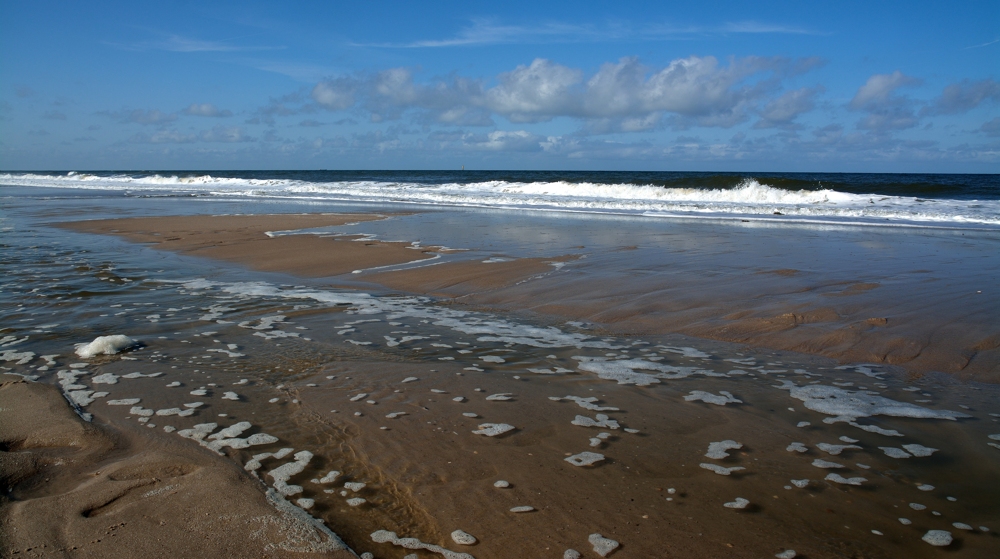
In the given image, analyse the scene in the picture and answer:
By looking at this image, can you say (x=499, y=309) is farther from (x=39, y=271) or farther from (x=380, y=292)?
(x=39, y=271)

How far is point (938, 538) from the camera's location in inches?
89.3

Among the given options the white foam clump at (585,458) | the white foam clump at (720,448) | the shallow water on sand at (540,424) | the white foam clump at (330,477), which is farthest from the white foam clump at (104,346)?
the white foam clump at (720,448)

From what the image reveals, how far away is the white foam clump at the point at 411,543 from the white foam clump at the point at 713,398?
1.97 metres

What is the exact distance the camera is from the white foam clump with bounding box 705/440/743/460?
115 inches

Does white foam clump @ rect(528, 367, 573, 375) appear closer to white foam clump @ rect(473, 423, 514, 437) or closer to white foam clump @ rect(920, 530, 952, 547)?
white foam clump @ rect(473, 423, 514, 437)

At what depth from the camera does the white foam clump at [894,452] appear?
2933mm

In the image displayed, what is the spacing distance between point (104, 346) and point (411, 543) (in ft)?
11.1

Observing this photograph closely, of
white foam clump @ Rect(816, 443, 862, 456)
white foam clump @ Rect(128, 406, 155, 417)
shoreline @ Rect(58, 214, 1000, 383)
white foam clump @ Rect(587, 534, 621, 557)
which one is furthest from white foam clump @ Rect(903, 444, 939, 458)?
white foam clump @ Rect(128, 406, 155, 417)

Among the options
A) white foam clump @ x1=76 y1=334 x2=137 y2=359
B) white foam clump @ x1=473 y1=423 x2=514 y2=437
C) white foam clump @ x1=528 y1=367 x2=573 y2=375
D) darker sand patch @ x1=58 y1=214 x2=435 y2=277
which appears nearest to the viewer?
white foam clump @ x1=473 y1=423 x2=514 y2=437

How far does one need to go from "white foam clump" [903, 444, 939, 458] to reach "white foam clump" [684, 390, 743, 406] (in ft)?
2.76

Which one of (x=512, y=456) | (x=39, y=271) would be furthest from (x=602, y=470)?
(x=39, y=271)

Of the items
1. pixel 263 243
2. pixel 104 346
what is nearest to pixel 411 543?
pixel 104 346

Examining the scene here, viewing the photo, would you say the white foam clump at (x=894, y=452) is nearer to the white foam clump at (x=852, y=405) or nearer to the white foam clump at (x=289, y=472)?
the white foam clump at (x=852, y=405)

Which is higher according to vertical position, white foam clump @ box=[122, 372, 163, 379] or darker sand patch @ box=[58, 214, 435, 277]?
darker sand patch @ box=[58, 214, 435, 277]
